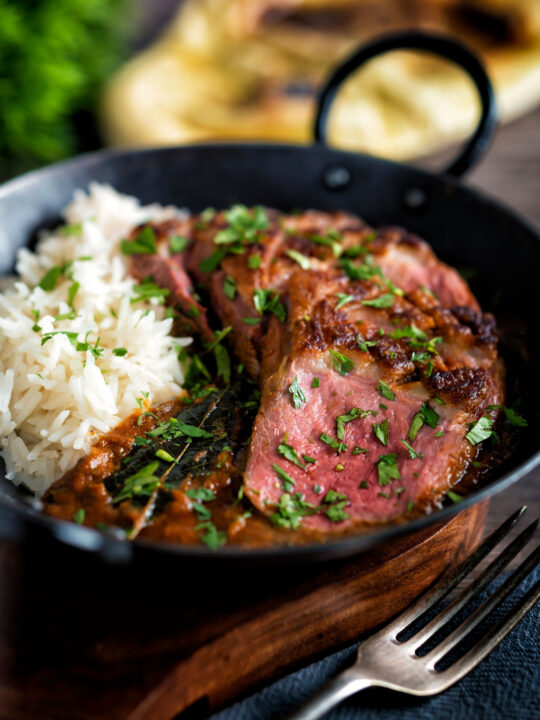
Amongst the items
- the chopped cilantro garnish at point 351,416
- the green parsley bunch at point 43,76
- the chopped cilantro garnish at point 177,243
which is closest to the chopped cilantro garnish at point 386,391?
the chopped cilantro garnish at point 351,416

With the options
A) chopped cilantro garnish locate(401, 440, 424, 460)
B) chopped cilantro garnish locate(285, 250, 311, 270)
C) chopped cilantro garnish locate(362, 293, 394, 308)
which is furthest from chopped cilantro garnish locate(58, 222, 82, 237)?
chopped cilantro garnish locate(401, 440, 424, 460)

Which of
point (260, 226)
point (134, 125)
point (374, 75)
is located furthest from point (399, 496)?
point (374, 75)

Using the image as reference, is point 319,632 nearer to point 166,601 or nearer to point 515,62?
point 166,601

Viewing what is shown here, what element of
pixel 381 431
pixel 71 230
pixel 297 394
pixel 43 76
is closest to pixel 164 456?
pixel 297 394

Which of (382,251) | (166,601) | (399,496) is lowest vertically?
(166,601)

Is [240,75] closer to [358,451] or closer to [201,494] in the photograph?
[358,451]

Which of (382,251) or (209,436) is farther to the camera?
(382,251)
